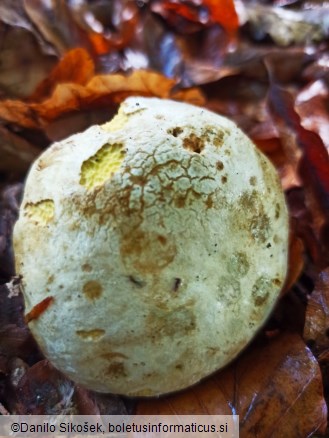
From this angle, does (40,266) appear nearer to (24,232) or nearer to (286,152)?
(24,232)

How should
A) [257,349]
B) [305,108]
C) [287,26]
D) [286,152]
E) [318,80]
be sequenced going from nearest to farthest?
1. [257,349]
2. [286,152]
3. [305,108]
4. [318,80]
5. [287,26]

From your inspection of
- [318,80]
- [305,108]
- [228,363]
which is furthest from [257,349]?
[318,80]

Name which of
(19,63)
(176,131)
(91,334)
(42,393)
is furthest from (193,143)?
(19,63)

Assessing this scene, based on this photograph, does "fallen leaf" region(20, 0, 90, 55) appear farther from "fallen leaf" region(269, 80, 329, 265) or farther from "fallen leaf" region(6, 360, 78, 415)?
"fallen leaf" region(6, 360, 78, 415)

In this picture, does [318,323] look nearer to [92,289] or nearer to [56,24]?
[92,289]

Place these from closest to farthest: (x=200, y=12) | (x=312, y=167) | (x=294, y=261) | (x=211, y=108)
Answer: (x=294, y=261) < (x=312, y=167) < (x=211, y=108) < (x=200, y=12)
